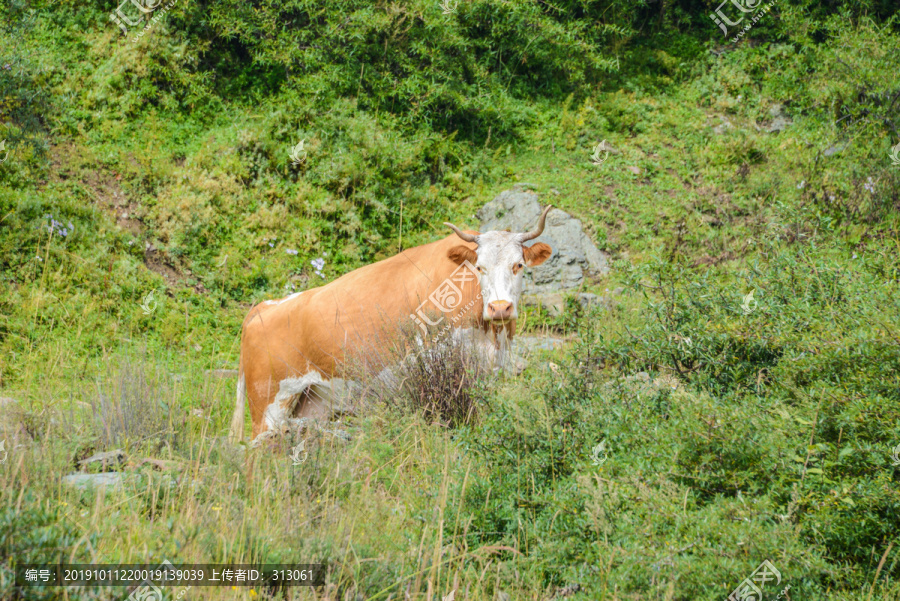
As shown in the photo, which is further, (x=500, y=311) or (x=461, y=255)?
(x=461, y=255)

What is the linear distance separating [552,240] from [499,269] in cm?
380

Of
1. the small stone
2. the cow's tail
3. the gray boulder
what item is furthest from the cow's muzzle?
the gray boulder

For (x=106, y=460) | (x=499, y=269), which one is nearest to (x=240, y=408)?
(x=106, y=460)

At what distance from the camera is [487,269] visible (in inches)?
227

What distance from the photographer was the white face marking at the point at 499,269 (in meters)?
5.63

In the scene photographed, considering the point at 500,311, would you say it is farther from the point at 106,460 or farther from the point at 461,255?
the point at 106,460

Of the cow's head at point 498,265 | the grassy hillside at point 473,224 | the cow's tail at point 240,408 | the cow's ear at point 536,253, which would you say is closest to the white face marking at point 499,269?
the cow's head at point 498,265

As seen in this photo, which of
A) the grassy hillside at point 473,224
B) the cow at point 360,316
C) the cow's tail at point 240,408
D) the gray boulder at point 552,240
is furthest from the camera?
the gray boulder at point 552,240

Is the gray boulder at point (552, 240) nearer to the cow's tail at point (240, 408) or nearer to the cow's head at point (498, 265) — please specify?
the cow's head at point (498, 265)

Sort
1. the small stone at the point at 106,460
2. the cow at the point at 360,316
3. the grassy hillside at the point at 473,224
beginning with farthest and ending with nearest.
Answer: the cow at the point at 360,316, the small stone at the point at 106,460, the grassy hillside at the point at 473,224

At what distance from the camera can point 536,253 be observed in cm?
644

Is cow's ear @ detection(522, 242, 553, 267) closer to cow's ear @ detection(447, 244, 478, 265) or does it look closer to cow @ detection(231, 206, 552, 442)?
cow @ detection(231, 206, 552, 442)

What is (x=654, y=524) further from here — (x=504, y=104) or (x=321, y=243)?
(x=504, y=104)

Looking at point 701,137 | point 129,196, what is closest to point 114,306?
point 129,196
